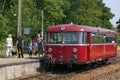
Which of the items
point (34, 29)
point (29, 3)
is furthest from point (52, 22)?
point (34, 29)

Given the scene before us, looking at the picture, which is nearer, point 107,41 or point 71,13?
point 107,41

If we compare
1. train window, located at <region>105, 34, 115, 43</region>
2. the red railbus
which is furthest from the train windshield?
train window, located at <region>105, 34, 115, 43</region>

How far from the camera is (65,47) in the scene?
23.7 m

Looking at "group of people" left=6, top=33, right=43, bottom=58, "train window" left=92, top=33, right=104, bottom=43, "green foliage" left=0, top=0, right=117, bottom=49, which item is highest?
"green foliage" left=0, top=0, right=117, bottom=49

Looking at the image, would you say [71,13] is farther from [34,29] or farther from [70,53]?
[70,53]

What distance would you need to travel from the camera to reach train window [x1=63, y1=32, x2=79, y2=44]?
77.8 ft

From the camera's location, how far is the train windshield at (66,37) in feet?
77.8

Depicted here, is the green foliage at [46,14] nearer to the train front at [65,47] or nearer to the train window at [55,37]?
the train window at [55,37]

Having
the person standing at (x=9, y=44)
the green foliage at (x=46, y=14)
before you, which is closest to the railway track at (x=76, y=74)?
the person standing at (x=9, y=44)

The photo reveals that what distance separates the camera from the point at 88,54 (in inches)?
959

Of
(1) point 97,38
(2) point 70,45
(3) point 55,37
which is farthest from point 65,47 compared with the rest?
(1) point 97,38

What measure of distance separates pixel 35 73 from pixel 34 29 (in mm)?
37134

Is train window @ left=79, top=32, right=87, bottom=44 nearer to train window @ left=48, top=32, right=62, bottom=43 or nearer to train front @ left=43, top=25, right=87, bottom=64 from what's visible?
train front @ left=43, top=25, right=87, bottom=64

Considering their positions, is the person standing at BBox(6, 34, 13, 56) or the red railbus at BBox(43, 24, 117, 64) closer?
the red railbus at BBox(43, 24, 117, 64)
